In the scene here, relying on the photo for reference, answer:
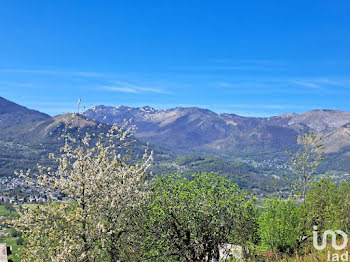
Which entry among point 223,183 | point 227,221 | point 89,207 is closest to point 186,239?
point 227,221

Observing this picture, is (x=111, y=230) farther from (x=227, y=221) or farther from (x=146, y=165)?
(x=227, y=221)

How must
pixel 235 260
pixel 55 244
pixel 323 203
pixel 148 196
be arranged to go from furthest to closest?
pixel 323 203 → pixel 235 260 → pixel 148 196 → pixel 55 244

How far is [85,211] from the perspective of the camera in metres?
16.8

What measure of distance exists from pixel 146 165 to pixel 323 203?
26884 mm

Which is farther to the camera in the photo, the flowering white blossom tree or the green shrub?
the green shrub

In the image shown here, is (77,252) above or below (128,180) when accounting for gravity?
below

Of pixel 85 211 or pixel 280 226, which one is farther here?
pixel 280 226

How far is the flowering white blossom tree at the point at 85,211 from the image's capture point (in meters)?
16.4

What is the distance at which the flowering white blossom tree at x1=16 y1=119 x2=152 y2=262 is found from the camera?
16.4 meters

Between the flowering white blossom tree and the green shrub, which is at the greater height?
the flowering white blossom tree

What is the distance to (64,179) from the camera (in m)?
17.7

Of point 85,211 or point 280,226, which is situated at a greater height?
point 85,211

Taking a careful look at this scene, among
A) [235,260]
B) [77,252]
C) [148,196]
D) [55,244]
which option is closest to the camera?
[77,252]

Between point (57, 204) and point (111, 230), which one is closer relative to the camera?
point (111, 230)
